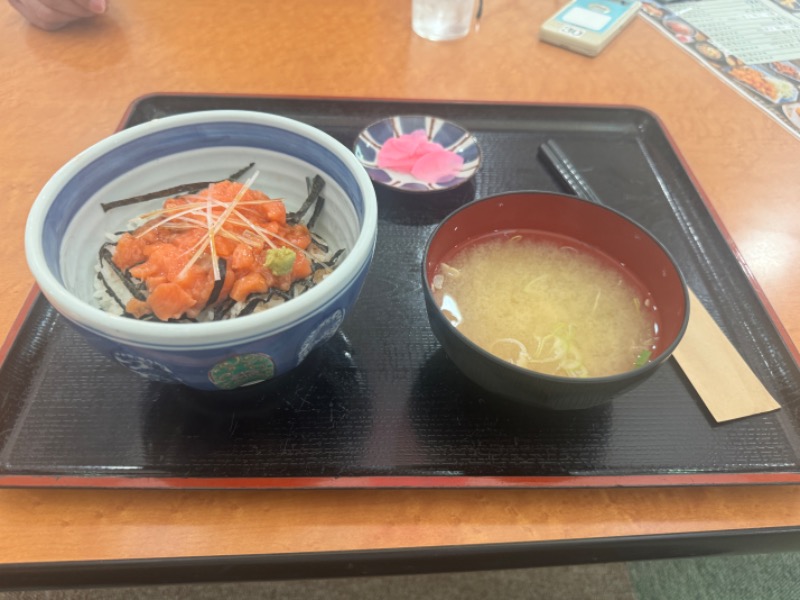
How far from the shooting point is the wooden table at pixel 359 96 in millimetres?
805

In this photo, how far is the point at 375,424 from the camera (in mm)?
930

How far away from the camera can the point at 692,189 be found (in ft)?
4.61

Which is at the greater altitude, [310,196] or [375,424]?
[310,196]

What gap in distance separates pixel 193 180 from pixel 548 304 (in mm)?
734

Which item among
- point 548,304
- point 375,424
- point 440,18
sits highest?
point 440,18

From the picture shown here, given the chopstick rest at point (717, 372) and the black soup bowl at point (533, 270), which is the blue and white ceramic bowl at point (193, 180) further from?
the chopstick rest at point (717, 372)

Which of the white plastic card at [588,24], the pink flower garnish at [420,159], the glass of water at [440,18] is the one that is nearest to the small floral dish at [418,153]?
the pink flower garnish at [420,159]

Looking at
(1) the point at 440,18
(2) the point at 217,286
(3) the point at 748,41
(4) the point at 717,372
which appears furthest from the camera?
(3) the point at 748,41

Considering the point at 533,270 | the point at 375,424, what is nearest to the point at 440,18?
the point at 533,270

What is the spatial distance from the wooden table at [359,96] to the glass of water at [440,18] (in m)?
0.05

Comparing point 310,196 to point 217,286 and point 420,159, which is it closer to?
point 217,286

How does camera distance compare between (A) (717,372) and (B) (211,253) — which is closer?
(B) (211,253)

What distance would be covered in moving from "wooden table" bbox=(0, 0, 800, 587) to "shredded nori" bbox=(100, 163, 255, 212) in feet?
0.95

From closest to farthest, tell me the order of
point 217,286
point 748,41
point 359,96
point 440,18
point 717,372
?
point 217,286
point 717,372
point 359,96
point 440,18
point 748,41
